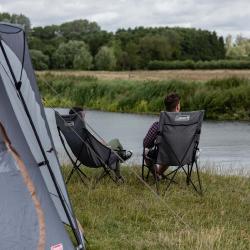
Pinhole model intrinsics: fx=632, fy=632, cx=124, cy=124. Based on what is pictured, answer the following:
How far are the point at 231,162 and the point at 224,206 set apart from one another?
5.29 metres

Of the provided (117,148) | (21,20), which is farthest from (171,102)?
(21,20)

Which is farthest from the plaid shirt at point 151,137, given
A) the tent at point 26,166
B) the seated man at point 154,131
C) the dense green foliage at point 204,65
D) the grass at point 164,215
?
Result: the dense green foliage at point 204,65

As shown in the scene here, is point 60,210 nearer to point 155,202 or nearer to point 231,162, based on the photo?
point 155,202

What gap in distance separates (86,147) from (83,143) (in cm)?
6

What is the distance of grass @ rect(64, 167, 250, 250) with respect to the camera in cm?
482

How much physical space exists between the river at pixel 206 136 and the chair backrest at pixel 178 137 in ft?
5.97

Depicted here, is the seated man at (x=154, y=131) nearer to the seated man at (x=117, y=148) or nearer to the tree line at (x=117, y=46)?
the seated man at (x=117, y=148)

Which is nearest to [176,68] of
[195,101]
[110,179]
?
[195,101]

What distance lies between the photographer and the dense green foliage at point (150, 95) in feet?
85.7

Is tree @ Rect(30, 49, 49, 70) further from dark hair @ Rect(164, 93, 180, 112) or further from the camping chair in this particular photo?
dark hair @ Rect(164, 93, 180, 112)

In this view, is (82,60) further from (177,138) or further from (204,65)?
(177,138)

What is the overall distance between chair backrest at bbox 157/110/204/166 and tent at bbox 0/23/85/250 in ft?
7.21

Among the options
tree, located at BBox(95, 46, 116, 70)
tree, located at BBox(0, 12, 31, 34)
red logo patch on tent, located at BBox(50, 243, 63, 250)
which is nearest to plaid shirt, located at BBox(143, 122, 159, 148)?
tree, located at BBox(0, 12, 31, 34)

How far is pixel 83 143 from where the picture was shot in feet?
23.3
